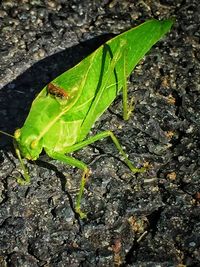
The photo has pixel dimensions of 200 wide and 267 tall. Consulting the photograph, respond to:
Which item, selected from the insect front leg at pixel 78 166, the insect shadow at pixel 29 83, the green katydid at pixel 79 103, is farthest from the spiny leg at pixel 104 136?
the insect shadow at pixel 29 83

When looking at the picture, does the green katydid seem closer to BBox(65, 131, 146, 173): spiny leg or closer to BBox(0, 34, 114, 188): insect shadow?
BBox(65, 131, 146, 173): spiny leg

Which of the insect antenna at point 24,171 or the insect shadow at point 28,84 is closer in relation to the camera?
the insect antenna at point 24,171

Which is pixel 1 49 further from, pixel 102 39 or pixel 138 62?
pixel 138 62

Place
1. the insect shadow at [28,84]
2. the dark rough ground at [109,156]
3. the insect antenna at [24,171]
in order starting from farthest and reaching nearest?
the insect shadow at [28,84], the insect antenna at [24,171], the dark rough ground at [109,156]

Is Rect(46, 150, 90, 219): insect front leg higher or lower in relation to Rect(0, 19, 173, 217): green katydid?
lower

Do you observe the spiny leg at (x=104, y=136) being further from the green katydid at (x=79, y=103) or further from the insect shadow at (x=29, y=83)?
the insect shadow at (x=29, y=83)

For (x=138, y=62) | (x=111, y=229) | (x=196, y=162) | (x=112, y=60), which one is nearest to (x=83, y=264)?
(x=111, y=229)

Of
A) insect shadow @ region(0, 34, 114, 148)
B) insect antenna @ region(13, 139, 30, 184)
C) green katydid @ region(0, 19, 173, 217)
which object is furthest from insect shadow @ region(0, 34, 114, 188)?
green katydid @ region(0, 19, 173, 217)
